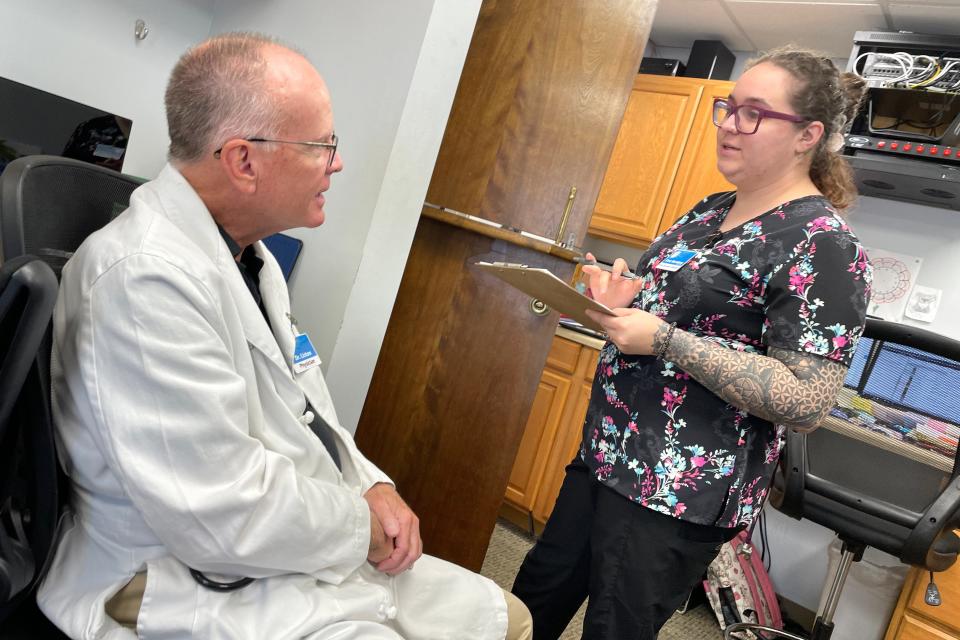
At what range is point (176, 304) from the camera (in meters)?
0.80

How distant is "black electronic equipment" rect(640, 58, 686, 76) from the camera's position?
11.8ft

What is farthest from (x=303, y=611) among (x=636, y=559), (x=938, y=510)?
(x=938, y=510)

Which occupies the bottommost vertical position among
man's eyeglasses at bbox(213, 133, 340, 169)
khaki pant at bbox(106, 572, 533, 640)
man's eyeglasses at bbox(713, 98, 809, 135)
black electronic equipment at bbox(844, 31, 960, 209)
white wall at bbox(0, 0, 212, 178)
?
khaki pant at bbox(106, 572, 533, 640)

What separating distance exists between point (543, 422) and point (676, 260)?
1.92 metres

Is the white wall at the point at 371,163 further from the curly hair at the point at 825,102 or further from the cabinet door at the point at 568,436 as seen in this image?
the cabinet door at the point at 568,436

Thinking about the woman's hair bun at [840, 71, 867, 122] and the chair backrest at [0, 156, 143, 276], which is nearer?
the chair backrest at [0, 156, 143, 276]

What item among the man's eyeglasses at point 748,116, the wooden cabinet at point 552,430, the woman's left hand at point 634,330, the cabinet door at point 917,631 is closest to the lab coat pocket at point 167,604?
the woman's left hand at point 634,330

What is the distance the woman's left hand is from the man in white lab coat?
1.61ft

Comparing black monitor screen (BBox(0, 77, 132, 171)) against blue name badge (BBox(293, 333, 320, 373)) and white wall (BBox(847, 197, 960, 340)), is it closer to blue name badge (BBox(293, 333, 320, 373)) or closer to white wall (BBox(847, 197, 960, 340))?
blue name badge (BBox(293, 333, 320, 373))

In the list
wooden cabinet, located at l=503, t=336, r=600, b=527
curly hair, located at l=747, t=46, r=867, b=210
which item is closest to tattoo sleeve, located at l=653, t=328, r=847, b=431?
curly hair, located at l=747, t=46, r=867, b=210

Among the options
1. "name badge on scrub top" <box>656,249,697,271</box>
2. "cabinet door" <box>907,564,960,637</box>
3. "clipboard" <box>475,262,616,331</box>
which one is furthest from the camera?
"cabinet door" <box>907,564,960,637</box>

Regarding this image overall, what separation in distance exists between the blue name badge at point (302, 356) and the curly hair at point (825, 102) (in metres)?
0.95

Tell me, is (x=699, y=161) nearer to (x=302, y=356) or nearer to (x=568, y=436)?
(x=568, y=436)

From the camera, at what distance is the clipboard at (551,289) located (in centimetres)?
112
